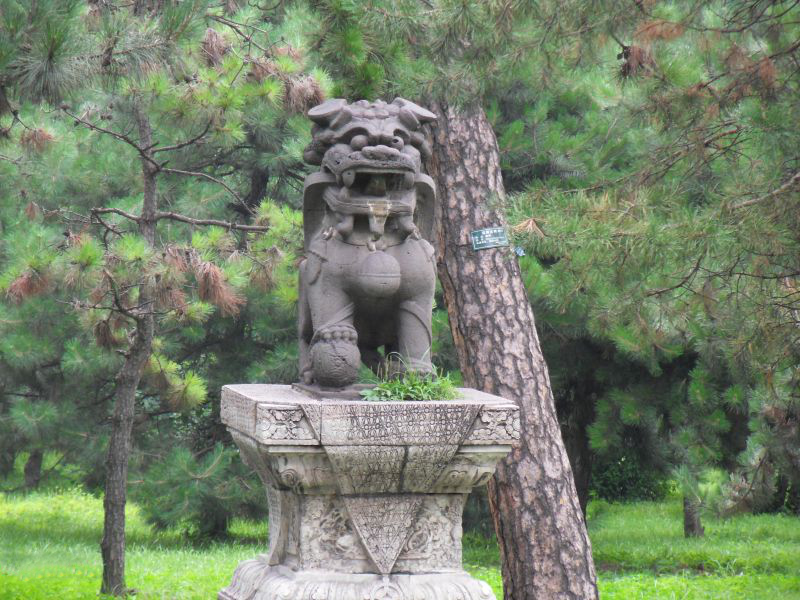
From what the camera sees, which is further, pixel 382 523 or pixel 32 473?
pixel 32 473

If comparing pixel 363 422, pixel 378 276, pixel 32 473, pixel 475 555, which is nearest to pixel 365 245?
pixel 378 276

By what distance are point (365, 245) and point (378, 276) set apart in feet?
0.56

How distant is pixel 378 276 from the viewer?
3.97 metres

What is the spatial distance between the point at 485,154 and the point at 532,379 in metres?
1.30

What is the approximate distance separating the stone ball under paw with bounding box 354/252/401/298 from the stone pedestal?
447mm

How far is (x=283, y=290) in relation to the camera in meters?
6.44

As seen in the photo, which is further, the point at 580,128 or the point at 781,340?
the point at 580,128

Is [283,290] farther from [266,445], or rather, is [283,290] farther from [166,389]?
[266,445]

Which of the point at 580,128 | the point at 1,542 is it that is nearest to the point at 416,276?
the point at 580,128

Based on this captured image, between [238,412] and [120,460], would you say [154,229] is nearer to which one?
[120,460]

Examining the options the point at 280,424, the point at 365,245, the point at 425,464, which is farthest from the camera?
the point at 365,245

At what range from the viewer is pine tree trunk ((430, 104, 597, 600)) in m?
5.25

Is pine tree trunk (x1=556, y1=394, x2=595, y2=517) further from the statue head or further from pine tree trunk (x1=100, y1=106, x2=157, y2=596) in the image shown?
the statue head

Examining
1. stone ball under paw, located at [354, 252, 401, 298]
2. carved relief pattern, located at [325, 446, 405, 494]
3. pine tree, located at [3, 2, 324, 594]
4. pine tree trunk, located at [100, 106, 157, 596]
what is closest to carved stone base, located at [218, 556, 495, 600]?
carved relief pattern, located at [325, 446, 405, 494]
